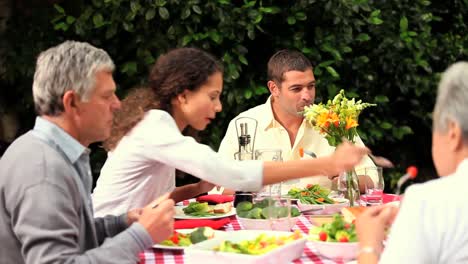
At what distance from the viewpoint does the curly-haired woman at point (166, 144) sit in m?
2.36

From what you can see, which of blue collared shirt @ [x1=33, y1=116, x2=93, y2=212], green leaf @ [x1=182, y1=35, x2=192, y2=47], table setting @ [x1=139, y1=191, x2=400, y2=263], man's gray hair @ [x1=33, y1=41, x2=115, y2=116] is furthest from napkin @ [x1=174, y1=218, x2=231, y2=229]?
green leaf @ [x1=182, y1=35, x2=192, y2=47]

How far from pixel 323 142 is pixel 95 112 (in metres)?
2.09

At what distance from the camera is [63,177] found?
5.90 ft

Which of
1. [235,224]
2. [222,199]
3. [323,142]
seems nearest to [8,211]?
[235,224]

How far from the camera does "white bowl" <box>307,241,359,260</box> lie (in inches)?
79.3

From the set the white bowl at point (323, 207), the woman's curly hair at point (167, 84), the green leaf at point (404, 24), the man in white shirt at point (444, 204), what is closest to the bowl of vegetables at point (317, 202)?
the white bowl at point (323, 207)

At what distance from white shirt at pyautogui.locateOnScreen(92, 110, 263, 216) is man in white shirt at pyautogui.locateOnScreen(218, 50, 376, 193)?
1.08m

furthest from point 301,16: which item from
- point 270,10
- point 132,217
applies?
point 132,217

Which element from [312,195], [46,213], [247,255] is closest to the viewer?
[46,213]

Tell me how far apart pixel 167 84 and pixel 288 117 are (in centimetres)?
133

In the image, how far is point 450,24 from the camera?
227 inches

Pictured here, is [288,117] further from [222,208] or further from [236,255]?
[236,255]

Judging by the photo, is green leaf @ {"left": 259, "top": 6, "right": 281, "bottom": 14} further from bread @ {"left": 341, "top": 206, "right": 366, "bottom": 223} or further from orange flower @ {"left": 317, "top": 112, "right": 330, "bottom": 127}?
bread @ {"left": 341, "top": 206, "right": 366, "bottom": 223}

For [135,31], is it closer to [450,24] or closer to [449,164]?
[450,24]
